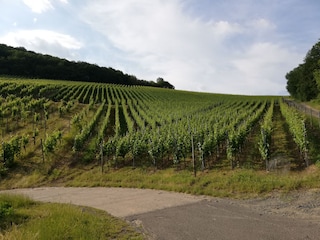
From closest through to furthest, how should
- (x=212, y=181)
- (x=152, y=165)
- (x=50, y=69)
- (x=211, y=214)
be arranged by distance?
(x=211, y=214)
(x=212, y=181)
(x=152, y=165)
(x=50, y=69)

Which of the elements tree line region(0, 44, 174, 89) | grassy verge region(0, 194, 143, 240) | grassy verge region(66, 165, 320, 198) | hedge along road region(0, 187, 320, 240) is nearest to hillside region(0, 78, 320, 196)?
grassy verge region(66, 165, 320, 198)

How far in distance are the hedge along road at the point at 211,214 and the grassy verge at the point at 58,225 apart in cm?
101

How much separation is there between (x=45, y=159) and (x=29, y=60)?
9601cm

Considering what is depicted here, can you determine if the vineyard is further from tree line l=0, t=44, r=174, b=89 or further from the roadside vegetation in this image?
tree line l=0, t=44, r=174, b=89

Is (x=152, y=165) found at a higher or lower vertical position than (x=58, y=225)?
lower

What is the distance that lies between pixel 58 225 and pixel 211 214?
640 cm

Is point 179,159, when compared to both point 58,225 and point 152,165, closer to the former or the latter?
point 152,165

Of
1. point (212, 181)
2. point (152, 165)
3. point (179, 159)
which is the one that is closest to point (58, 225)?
point (212, 181)

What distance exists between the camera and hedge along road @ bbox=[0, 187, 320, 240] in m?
11.4

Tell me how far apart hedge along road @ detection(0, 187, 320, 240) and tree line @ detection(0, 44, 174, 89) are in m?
100

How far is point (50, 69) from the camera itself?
115 metres

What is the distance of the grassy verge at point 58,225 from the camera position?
32.0ft

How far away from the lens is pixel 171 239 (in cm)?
1100

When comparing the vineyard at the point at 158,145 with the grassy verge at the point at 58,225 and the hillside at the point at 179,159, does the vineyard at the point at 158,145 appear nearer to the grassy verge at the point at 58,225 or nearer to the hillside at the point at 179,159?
the hillside at the point at 179,159
